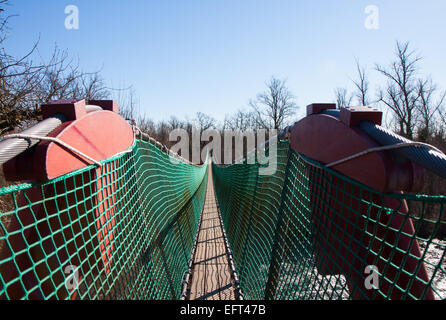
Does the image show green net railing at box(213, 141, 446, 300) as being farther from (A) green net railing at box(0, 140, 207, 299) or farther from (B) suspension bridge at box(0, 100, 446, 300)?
(A) green net railing at box(0, 140, 207, 299)

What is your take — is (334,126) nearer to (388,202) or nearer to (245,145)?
(388,202)

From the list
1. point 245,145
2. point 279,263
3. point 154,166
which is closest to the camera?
point 279,263

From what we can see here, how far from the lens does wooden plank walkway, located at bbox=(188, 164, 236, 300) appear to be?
288cm

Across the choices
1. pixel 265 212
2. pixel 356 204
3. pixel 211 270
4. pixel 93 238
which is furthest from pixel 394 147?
pixel 211 270

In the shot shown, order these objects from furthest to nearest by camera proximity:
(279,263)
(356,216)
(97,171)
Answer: (279,263), (97,171), (356,216)

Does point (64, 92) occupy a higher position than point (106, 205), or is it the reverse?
point (64, 92)

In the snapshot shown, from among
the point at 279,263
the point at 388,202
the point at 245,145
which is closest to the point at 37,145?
the point at 388,202

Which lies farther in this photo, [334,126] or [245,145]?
[245,145]

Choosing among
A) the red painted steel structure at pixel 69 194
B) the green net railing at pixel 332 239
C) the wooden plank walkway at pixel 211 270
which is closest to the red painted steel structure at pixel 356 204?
the green net railing at pixel 332 239

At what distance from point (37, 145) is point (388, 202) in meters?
1.20

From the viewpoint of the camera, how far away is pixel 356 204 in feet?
3.55

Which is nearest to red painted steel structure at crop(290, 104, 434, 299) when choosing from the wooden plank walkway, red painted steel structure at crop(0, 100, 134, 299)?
red painted steel structure at crop(0, 100, 134, 299)

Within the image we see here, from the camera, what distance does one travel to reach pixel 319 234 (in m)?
1.33
